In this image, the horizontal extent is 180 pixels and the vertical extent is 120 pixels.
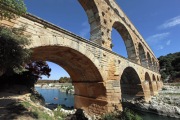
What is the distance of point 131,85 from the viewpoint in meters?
19.9

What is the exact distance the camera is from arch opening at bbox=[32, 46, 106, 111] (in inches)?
326

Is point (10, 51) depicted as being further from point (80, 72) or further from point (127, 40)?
point (127, 40)

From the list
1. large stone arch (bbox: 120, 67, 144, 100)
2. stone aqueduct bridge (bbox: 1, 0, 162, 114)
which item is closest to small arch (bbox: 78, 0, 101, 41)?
stone aqueduct bridge (bbox: 1, 0, 162, 114)

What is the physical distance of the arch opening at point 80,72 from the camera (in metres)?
8.28

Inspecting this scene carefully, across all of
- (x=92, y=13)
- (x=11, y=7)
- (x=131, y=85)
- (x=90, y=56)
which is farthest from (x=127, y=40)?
(x=11, y=7)

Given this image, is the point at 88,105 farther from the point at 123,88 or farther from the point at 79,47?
the point at 123,88

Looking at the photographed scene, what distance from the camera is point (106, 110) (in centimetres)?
970

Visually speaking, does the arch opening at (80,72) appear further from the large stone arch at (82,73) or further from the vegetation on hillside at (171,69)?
the vegetation on hillside at (171,69)

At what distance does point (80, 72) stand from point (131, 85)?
11.4m

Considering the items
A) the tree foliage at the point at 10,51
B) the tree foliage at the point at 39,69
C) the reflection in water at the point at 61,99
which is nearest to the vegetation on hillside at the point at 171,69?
the reflection in water at the point at 61,99

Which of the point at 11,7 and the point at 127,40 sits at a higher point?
the point at 127,40

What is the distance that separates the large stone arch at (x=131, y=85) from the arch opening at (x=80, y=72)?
7072mm

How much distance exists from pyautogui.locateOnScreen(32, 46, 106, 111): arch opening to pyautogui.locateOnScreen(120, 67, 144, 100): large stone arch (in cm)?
707

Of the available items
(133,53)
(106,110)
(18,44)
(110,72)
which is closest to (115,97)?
(106,110)
